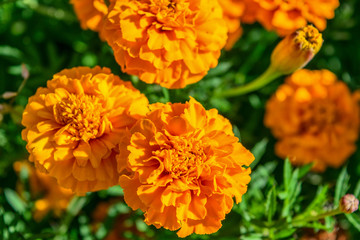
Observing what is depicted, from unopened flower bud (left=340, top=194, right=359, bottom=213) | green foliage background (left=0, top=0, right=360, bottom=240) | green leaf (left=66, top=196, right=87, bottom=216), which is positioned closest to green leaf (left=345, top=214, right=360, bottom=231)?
green foliage background (left=0, top=0, right=360, bottom=240)

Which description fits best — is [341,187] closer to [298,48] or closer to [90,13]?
[298,48]

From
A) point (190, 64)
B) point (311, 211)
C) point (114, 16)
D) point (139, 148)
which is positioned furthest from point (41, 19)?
point (311, 211)

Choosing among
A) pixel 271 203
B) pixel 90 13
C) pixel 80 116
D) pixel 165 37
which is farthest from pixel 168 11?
pixel 271 203

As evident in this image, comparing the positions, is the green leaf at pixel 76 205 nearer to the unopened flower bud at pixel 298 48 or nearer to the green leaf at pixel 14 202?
the green leaf at pixel 14 202

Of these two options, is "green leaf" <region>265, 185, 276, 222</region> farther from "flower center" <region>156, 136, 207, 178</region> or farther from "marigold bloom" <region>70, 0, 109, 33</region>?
"marigold bloom" <region>70, 0, 109, 33</region>

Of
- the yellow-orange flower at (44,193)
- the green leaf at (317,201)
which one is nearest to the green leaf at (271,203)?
the green leaf at (317,201)

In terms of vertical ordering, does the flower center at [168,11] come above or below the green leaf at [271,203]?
above

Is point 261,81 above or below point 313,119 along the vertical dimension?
above
